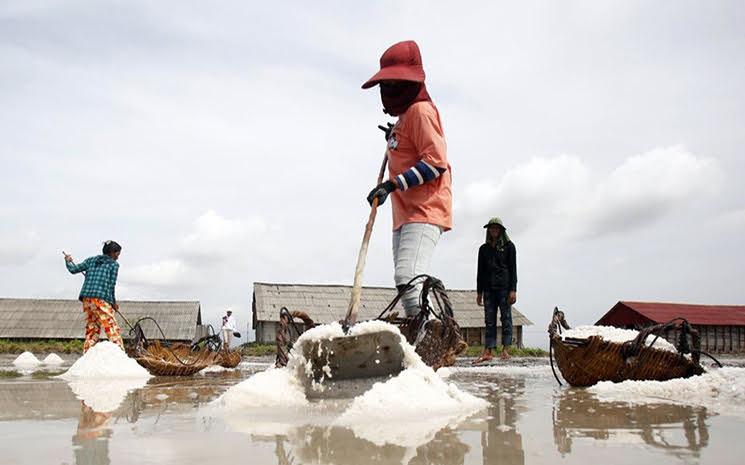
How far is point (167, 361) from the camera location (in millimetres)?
5691

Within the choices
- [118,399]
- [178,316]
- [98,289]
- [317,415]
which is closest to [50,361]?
[98,289]

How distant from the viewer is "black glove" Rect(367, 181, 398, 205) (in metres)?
3.74

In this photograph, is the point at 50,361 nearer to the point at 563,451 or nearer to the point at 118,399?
the point at 118,399

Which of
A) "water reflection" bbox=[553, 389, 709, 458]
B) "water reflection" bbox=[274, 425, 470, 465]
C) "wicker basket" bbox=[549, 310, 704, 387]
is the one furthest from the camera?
"wicker basket" bbox=[549, 310, 704, 387]

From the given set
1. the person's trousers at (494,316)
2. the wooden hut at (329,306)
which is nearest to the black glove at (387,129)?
the person's trousers at (494,316)

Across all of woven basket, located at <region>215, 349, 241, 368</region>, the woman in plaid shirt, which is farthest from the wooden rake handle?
the woman in plaid shirt

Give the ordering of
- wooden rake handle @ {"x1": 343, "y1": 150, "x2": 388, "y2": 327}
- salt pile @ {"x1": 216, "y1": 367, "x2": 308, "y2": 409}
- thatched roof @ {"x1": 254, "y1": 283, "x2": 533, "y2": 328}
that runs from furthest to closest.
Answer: thatched roof @ {"x1": 254, "y1": 283, "x2": 533, "y2": 328}
wooden rake handle @ {"x1": 343, "y1": 150, "x2": 388, "y2": 327}
salt pile @ {"x1": 216, "y1": 367, "x2": 308, "y2": 409}

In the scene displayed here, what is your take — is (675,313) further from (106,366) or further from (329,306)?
(106,366)

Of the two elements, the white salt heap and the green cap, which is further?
the green cap

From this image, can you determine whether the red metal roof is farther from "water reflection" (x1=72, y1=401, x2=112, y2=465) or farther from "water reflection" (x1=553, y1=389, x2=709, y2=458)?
"water reflection" (x1=72, y1=401, x2=112, y2=465)

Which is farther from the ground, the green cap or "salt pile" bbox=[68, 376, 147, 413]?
the green cap

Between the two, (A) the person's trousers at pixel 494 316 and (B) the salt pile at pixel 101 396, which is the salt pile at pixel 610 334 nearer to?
(A) the person's trousers at pixel 494 316

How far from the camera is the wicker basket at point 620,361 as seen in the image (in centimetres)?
343

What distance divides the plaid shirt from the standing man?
4.17 meters
